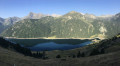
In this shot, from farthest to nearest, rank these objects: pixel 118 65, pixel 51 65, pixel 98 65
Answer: pixel 51 65, pixel 98 65, pixel 118 65

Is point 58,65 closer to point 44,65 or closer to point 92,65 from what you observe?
point 44,65

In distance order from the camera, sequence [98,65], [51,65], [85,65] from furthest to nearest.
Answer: [51,65]
[85,65]
[98,65]

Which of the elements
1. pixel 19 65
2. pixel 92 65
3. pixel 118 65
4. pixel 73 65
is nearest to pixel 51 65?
pixel 73 65

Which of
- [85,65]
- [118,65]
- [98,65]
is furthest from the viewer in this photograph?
[85,65]

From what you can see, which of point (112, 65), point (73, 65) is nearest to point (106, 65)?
point (112, 65)

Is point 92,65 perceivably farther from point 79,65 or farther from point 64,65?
point 64,65

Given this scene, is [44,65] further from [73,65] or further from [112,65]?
[112,65]

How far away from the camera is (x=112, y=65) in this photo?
4603 centimetres

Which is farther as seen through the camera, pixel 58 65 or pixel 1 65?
pixel 58 65

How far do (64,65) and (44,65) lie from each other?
955cm

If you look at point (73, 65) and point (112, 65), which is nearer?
point (112, 65)

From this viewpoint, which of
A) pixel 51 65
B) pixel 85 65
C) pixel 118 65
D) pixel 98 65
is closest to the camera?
pixel 118 65

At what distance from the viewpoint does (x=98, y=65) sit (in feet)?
161

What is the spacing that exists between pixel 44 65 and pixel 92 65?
2140 centimetres
